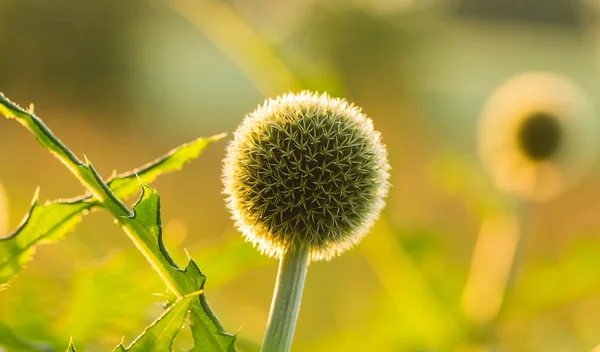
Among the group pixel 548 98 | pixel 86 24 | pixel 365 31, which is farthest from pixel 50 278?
pixel 86 24

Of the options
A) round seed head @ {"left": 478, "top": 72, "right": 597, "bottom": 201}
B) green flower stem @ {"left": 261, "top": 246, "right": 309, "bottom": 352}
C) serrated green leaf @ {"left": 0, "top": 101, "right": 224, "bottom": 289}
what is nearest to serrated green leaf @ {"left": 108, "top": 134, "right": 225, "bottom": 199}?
serrated green leaf @ {"left": 0, "top": 101, "right": 224, "bottom": 289}

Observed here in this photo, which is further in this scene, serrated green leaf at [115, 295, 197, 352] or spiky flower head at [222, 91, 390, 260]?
spiky flower head at [222, 91, 390, 260]

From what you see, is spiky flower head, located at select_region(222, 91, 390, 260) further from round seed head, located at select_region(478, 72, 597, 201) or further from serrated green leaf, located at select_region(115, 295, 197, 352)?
round seed head, located at select_region(478, 72, 597, 201)

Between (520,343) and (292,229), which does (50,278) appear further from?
(520,343)

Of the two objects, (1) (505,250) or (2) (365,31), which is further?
(2) (365,31)

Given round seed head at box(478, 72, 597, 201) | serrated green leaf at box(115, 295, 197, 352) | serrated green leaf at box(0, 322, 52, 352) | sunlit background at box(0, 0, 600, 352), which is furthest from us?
round seed head at box(478, 72, 597, 201)

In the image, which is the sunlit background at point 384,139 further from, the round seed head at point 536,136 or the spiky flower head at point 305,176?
the spiky flower head at point 305,176

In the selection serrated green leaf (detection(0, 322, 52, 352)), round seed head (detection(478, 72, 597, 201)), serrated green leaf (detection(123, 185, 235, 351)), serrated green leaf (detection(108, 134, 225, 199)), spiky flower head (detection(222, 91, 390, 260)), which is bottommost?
serrated green leaf (detection(0, 322, 52, 352))
